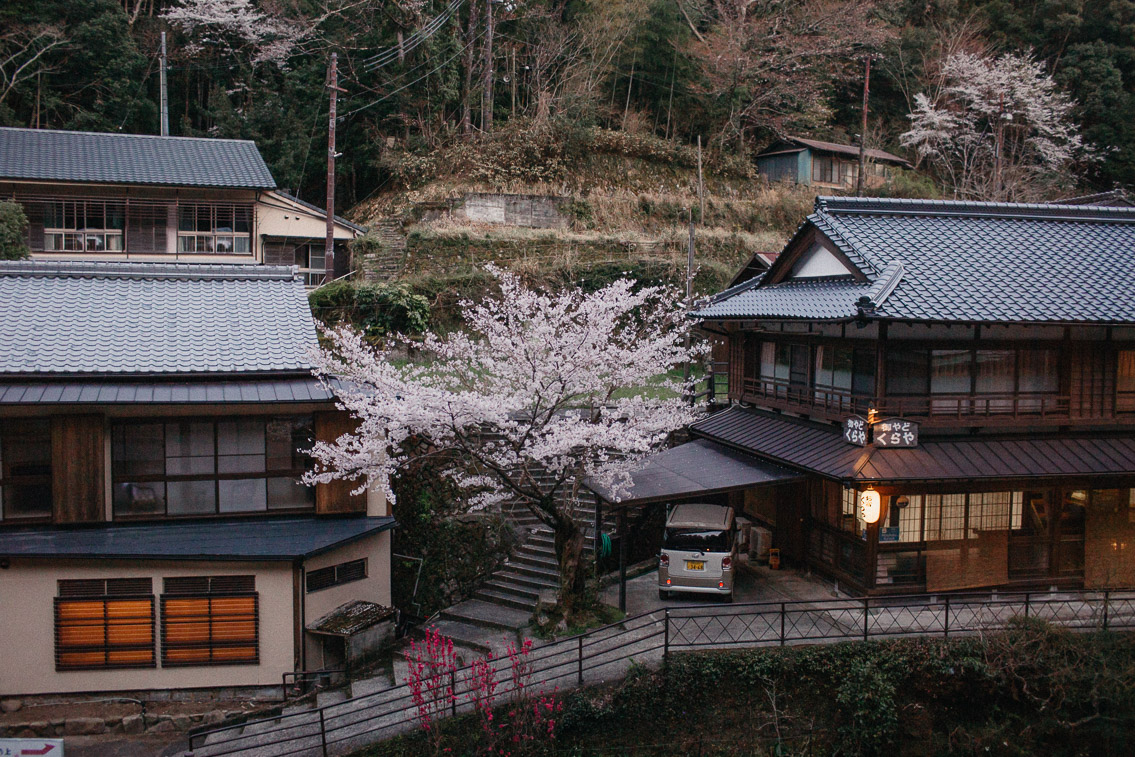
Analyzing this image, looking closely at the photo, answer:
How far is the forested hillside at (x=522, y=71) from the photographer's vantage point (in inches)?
1276

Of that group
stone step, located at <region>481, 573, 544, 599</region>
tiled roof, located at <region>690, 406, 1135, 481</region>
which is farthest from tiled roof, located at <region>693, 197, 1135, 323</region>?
stone step, located at <region>481, 573, 544, 599</region>

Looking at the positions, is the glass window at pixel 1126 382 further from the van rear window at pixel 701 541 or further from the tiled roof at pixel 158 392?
the tiled roof at pixel 158 392

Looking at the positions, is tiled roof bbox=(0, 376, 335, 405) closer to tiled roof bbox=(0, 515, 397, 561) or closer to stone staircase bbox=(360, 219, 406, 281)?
tiled roof bbox=(0, 515, 397, 561)

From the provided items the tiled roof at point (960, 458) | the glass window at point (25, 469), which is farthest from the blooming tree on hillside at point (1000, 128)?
the glass window at point (25, 469)

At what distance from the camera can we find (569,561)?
1382cm

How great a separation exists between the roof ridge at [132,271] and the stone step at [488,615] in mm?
8593

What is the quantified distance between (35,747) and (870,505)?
13.7m

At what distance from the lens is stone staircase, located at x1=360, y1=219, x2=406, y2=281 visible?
27188 millimetres

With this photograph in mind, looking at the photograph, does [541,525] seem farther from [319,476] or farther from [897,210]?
[897,210]

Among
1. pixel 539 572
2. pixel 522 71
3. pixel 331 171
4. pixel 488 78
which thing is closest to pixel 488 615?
pixel 539 572

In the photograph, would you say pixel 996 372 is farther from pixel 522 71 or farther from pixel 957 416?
pixel 522 71

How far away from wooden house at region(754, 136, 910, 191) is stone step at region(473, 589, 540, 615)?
28619 mm

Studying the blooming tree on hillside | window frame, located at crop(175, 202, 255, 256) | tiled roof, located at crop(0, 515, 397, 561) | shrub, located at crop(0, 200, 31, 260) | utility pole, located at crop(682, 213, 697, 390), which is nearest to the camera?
tiled roof, located at crop(0, 515, 397, 561)

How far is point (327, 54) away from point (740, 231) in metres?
21.4
